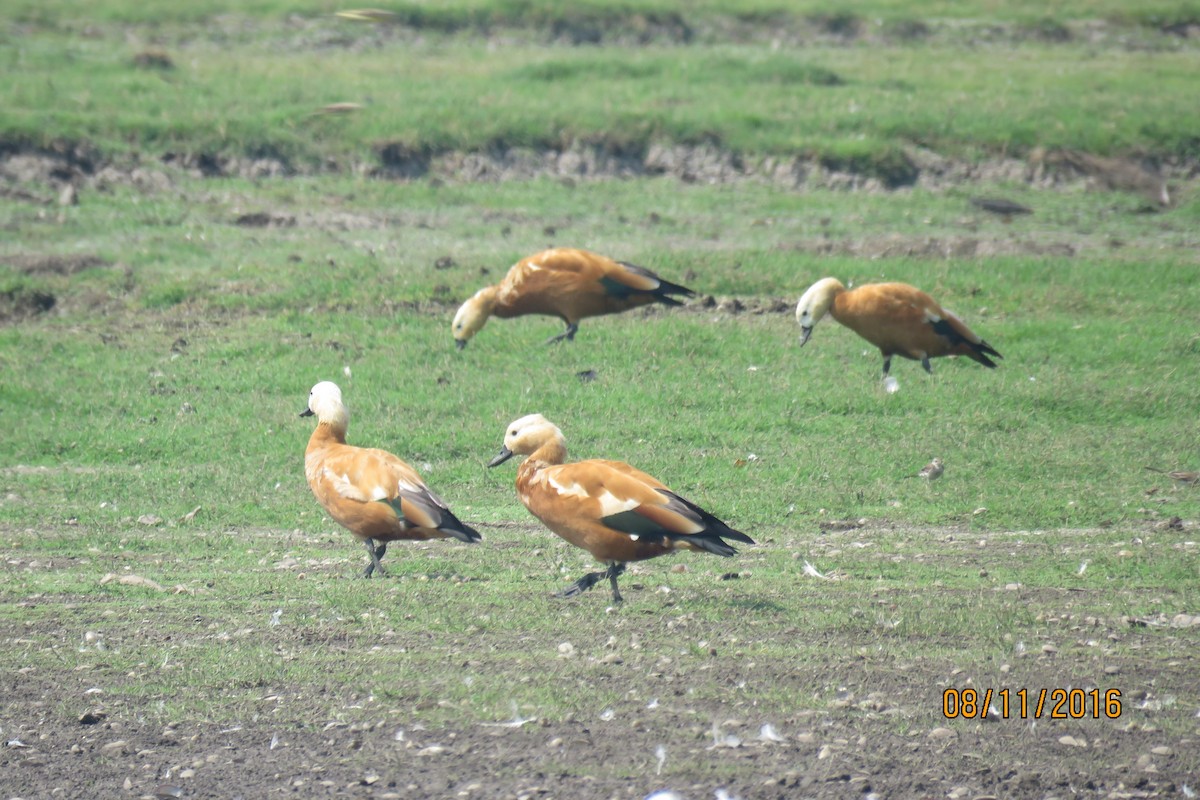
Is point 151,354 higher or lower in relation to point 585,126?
lower

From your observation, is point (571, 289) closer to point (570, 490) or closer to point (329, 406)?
point (329, 406)

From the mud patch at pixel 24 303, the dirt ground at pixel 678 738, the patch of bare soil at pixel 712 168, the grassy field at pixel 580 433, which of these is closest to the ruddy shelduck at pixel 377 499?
the grassy field at pixel 580 433

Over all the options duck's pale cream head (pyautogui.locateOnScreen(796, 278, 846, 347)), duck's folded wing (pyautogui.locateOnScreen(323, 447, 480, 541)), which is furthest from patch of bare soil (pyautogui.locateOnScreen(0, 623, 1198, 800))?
duck's pale cream head (pyautogui.locateOnScreen(796, 278, 846, 347))

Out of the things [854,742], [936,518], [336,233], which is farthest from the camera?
[336,233]

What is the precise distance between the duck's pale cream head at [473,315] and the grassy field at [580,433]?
0.35 m

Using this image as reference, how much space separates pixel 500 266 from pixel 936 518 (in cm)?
669

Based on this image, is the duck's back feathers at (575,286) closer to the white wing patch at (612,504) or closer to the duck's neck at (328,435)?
the duck's neck at (328,435)

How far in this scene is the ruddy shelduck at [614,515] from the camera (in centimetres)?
730

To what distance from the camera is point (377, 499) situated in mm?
7945

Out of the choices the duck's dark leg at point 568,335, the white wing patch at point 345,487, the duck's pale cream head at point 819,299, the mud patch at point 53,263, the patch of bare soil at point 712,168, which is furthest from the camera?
the patch of bare soil at point 712,168

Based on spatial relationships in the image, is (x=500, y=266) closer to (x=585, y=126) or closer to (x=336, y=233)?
(x=336, y=233)

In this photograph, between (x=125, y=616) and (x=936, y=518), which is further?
(x=936, y=518)

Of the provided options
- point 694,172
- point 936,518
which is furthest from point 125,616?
point 694,172

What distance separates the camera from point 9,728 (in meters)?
6.25
